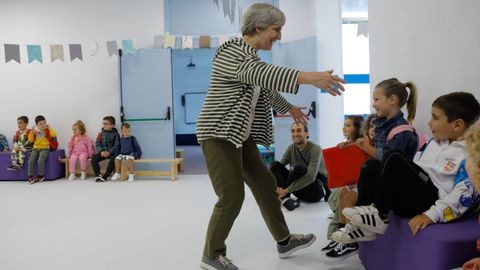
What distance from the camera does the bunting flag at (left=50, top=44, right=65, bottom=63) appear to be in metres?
6.22

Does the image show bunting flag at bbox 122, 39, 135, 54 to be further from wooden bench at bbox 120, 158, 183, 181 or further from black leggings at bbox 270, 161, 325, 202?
black leggings at bbox 270, 161, 325, 202

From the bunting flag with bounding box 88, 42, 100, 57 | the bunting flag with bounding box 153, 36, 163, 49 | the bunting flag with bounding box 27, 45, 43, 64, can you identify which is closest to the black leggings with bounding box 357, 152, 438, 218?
the bunting flag with bounding box 153, 36, 163, 49

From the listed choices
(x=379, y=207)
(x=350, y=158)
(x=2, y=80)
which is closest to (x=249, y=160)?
(x=350, y=158)

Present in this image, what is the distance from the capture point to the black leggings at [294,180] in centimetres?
359

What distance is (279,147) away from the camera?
5.88 m

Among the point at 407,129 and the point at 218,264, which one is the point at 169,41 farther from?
the point at 407,129

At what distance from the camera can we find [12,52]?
6152 mm

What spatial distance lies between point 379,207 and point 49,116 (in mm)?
5974

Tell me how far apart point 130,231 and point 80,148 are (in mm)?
3502

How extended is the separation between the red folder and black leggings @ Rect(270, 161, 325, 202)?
125 cm

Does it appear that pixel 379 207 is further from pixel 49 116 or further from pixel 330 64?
pixel 49 116

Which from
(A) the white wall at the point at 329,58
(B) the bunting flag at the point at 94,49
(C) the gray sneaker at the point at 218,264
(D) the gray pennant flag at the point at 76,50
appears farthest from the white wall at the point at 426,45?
(D) the gray pennant flag at the point at 76,50

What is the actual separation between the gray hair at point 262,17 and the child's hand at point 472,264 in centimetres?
130

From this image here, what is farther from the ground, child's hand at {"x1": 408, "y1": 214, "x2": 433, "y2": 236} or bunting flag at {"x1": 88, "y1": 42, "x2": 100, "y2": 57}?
bunting flag at {"x1": 88, "y1": 42, "x2": 100, "y2": 57}
